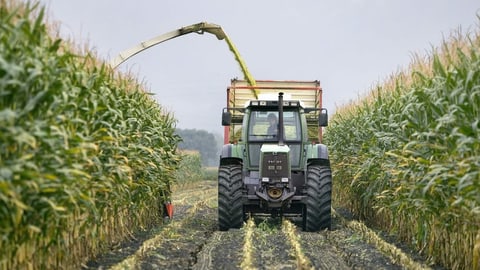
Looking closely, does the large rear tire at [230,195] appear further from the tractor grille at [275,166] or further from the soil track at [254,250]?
the tractor grille at [275,166]

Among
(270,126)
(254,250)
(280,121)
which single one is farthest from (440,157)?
(270,126)

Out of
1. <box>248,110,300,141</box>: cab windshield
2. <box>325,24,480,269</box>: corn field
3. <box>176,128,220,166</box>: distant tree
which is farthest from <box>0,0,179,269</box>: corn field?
<box>176,128,220,166</box>: distant tree

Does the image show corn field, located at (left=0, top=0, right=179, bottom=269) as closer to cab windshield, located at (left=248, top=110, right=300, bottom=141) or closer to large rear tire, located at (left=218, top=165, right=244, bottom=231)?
large rear tire, located at (left=218, top=165, right=244, bottom=231)

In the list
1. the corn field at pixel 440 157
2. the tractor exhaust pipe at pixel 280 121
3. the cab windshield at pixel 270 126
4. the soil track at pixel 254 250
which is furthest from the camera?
the cab windshield at pixel 270 126

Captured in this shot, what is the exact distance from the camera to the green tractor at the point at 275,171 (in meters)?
10.2

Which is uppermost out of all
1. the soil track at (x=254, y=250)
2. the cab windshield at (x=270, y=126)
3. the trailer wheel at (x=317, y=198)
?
the cab windshield at (x=270, y=126)

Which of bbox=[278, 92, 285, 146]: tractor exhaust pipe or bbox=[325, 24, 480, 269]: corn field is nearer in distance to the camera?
bbox=[325, 24, 480, 269]: corn field

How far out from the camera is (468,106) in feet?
19.9

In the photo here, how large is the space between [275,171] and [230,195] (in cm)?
84

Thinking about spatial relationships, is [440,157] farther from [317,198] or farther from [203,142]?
[203,142]

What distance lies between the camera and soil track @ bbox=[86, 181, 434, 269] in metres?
7.33

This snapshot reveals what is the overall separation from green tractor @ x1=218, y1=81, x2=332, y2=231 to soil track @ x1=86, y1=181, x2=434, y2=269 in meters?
0.34

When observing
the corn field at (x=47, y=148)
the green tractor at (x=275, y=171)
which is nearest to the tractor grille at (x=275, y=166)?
the green tractor at (x=275, y=171)

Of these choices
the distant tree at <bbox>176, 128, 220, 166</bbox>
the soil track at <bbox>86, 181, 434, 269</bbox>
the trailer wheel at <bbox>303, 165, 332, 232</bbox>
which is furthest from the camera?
the distant tree at <bbox>176, 128, 220, 166</bbox>
